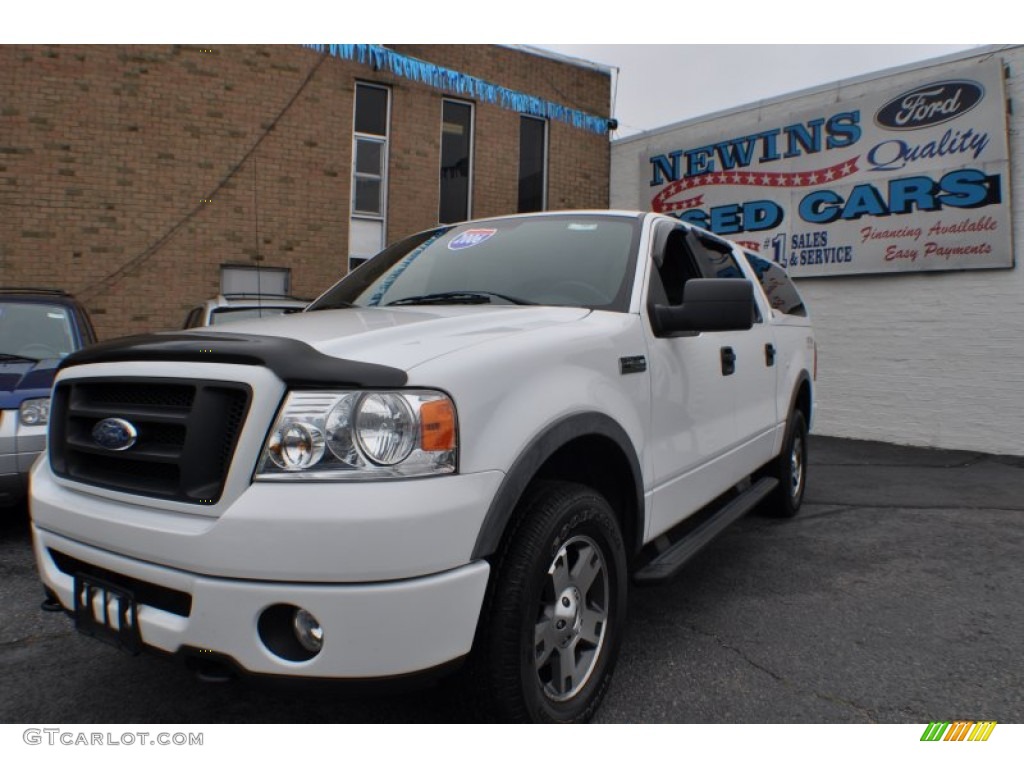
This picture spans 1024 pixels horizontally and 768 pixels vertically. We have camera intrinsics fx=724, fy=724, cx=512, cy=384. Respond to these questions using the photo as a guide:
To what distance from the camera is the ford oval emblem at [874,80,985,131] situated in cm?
862

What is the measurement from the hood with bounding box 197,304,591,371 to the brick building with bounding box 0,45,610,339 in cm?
728

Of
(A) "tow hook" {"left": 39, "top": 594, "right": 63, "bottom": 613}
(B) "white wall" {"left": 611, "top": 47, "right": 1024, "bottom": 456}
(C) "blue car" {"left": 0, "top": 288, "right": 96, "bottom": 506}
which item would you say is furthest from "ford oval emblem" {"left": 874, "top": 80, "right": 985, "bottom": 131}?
(A) "tow hook" {"left": 39, "top": 594, "right": 63, "bottom": 613}

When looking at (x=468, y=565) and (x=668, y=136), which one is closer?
(x=468, y=565)

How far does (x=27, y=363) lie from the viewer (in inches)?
180

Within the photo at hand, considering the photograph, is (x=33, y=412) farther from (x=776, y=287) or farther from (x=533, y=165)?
(x=533, y=165)

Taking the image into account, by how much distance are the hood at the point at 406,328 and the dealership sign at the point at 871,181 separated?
815 cm

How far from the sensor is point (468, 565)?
178 centimetres

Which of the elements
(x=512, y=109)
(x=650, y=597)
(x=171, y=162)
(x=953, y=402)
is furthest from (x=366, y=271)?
(x=512, y=109)

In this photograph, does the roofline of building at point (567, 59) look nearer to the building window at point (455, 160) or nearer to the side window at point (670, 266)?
the building window at point (455, 160)

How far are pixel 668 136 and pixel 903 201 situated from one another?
4.00 m

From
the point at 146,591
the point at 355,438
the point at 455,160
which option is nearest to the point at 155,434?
the point at 146,591

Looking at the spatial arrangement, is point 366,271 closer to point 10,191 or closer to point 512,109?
point 10,191

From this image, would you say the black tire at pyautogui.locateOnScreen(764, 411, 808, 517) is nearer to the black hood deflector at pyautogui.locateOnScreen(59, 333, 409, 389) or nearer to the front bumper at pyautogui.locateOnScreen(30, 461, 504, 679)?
the front bumper at pyautogui.locateOnScreen(30, 461, 504, 679)

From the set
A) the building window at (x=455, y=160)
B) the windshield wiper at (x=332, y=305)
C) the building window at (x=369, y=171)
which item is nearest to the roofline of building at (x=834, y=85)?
the building window at (x=455, y=160)
